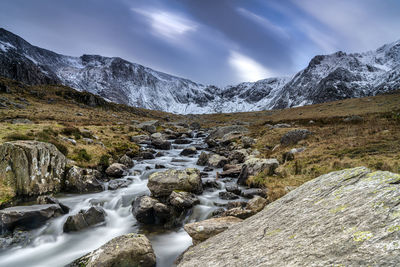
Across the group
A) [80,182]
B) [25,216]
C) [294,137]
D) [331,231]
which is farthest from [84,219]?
[294,137]

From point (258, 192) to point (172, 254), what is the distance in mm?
7000

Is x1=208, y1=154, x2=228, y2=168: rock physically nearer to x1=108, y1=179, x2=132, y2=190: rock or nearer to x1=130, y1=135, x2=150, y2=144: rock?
x1=108, y1=179, x2=132, y2=190: rock

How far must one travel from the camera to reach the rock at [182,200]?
45.3ft

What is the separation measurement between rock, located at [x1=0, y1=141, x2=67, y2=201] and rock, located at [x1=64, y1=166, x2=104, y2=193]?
82 centimetres

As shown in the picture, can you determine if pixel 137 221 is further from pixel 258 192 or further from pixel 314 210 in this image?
pixel 314 210

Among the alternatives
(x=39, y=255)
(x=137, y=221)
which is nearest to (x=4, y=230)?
(x=39, y=255)

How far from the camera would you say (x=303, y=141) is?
25594 mm

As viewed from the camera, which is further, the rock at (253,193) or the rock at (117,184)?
the rock at (117,184)

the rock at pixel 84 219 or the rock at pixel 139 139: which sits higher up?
the rock at pixel 139 139

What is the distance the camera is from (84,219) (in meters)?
13.1

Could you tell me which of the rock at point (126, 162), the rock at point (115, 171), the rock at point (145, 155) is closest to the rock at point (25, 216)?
the rock at point (115, 171)

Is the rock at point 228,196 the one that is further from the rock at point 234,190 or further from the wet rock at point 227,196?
the rock at point 234,190

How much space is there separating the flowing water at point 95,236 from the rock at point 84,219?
1.02 feet

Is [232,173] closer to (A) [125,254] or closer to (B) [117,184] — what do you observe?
(B) [117,184]
